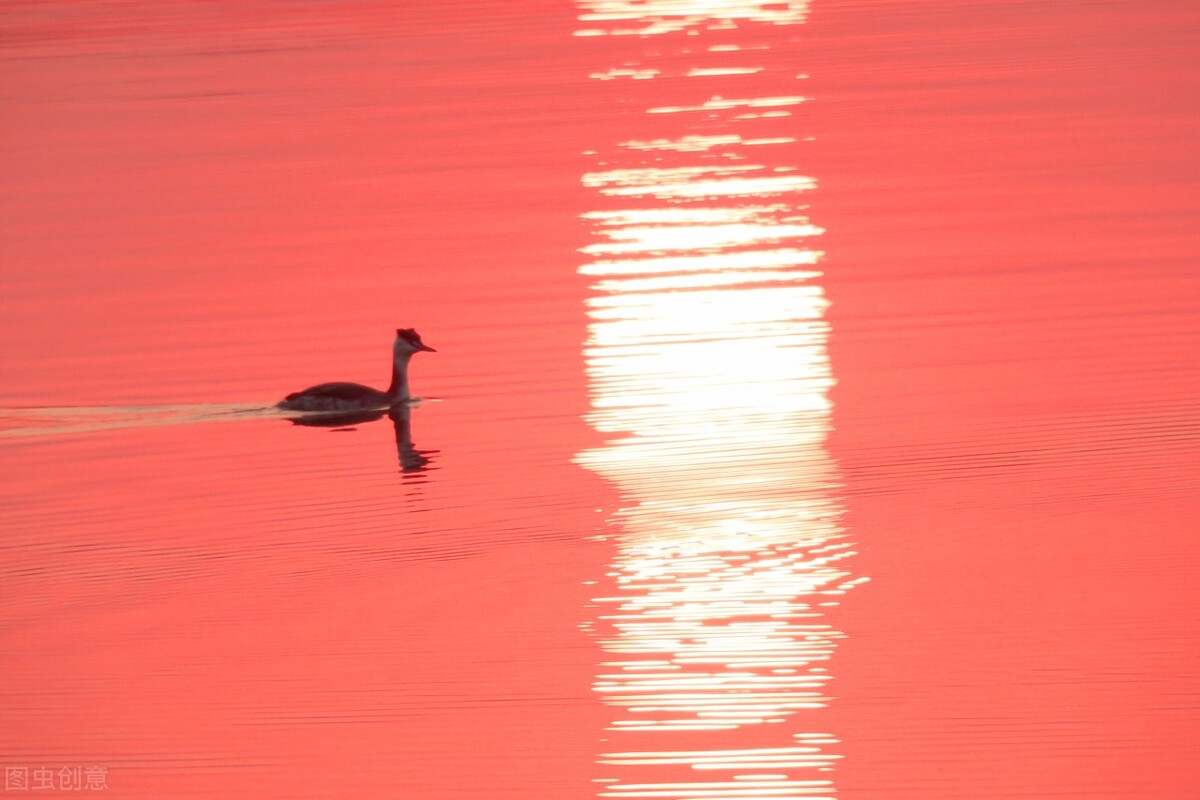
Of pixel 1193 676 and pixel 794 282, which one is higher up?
pixel 794 282

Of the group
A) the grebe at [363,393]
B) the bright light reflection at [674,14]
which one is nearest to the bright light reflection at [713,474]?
the grebe at [363,393]

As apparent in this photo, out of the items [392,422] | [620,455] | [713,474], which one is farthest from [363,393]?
[713,474]

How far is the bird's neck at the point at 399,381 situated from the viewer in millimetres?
17656

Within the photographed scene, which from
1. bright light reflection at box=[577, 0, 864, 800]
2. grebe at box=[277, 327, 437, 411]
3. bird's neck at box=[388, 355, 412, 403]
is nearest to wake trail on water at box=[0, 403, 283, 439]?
grebe at box=[277, 327, 437, 411]

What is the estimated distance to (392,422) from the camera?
1728cm

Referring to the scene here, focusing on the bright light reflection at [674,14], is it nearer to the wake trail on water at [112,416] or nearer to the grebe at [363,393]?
the grebe at [363,393]

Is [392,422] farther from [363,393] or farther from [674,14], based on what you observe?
[674,14]

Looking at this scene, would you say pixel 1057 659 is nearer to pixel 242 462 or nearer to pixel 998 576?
pixel 998 576

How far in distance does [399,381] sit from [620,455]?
10.2 feet

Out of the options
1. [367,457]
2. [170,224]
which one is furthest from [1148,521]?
[170,224]

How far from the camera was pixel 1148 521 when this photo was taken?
12836 millimetres

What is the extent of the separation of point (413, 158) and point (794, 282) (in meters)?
9.94

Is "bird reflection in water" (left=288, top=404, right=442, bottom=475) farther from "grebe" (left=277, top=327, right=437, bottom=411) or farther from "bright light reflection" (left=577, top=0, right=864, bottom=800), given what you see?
"bright light reflection" (left=577, top=0, right=864, bottom=800)

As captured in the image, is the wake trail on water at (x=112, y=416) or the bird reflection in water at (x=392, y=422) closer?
the bird reflection in water at (x=392, y=422)
